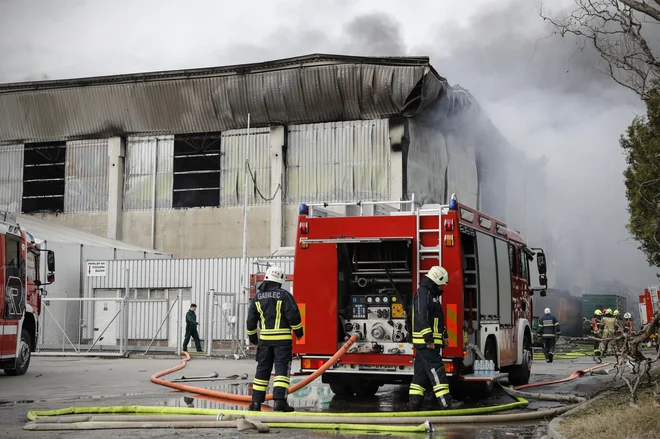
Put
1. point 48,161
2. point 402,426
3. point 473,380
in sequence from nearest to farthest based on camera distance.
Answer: point 402,426 < point 473,380 < point 48,161

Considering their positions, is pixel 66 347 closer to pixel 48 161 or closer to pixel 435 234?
pixel 48 161

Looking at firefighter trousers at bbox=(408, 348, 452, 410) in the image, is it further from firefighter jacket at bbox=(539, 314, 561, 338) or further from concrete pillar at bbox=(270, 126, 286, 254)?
concrete pillar at bbox=(270, 126, 286, 254)

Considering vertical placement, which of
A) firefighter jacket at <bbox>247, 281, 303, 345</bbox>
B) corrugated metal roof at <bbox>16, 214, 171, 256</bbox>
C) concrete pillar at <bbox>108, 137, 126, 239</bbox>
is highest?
concrete pillar at <bbox>108, 137, 126, 239</bbox>

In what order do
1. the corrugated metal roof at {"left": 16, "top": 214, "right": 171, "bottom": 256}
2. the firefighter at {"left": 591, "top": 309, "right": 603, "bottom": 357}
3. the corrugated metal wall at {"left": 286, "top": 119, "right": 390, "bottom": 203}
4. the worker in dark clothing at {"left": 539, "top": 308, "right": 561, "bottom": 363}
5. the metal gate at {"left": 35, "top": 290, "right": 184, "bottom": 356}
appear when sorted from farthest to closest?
1. the corrugated metal wall at {"left": 286, "top": 119, "right": 390, "bottom": 203}
2. the corrugated metal roof at {"left": 16, "top": 214, "right": 171, "bottom": 256}
3. the metal gate at {"left": 35, "top": 290, "right": 184, "bottom": 356}
4. the worker in dark clothing at {"left": 539, "top": 308, "right": 561, "bottom": 363}
5. the firefighter at {"left": 591, "top": 309, "right": 603, "bottom": 357}

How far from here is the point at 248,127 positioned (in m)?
33.1

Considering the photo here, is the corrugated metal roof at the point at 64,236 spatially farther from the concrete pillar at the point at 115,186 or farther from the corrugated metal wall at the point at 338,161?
the corrugated metal wall at the point at 338,161

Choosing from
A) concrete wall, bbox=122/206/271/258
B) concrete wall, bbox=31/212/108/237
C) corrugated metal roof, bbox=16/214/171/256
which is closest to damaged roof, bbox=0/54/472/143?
concrete wall, bbox=31/212/108/237

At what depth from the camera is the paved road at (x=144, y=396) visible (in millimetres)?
8553

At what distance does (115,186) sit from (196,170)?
3640 mm

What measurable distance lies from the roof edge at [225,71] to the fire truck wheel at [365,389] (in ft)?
65.7

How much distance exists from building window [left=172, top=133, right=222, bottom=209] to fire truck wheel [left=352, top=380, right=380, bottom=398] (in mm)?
23654

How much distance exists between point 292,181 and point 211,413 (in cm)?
2523

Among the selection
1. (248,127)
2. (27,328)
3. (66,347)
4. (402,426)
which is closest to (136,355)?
(66,347)

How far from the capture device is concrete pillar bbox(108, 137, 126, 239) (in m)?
36.6
